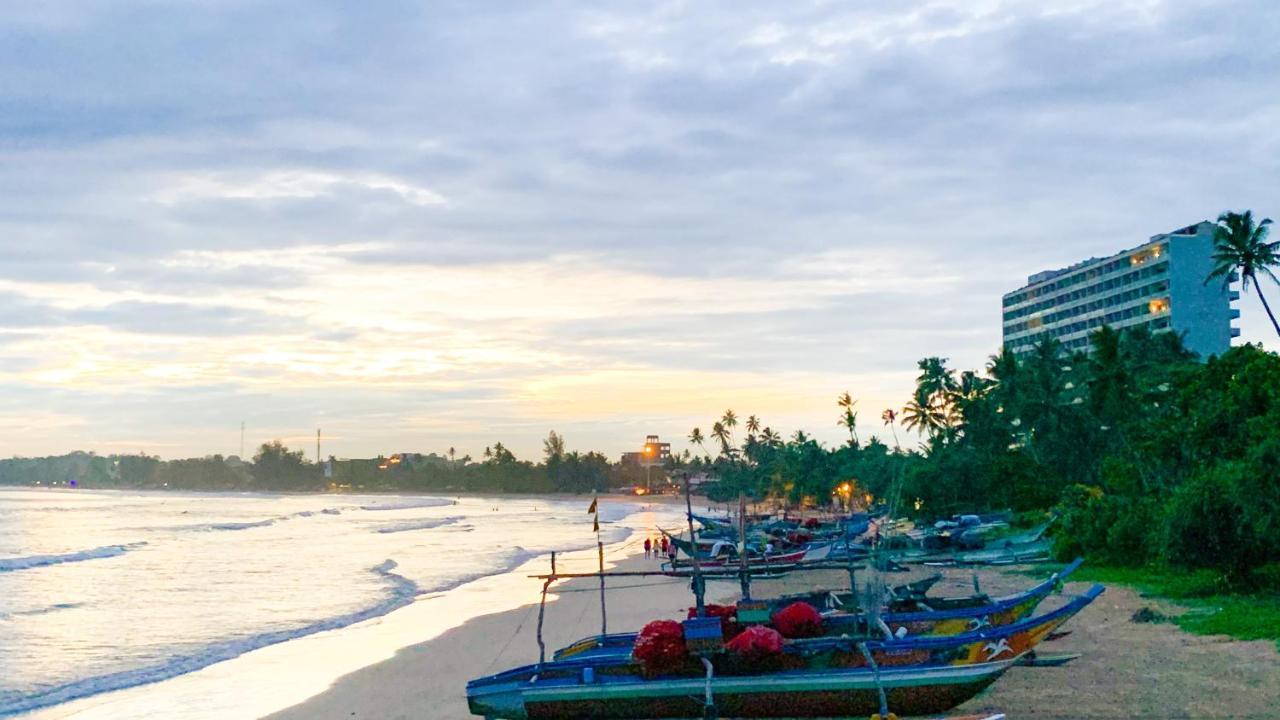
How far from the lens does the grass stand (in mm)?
17062

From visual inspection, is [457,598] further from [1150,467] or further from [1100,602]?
[1150,467]

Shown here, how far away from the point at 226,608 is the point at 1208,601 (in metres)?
24.6

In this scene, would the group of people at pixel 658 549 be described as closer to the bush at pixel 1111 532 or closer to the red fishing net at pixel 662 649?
the bush at pixel 1111 532

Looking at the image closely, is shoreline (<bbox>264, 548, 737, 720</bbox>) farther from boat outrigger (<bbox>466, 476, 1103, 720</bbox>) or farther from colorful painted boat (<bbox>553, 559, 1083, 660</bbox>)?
boat outrigger (<bbox>466, 476, 1103, 720</bbox>)

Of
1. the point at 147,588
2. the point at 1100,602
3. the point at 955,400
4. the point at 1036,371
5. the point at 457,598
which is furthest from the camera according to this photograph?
the point at 955,400

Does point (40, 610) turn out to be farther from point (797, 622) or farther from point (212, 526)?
point (212, 526)

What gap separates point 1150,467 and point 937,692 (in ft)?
96.3

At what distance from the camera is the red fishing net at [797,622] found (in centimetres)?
1454

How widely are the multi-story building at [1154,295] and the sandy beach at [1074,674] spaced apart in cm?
8442

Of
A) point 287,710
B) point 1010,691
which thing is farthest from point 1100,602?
point 287,710

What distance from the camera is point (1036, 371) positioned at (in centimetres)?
6119

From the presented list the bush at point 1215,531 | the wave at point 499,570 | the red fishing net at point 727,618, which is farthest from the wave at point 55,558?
the bush at point 1215,531

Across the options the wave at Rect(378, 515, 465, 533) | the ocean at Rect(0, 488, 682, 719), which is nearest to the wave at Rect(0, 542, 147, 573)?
the ocean at Rect(0, 488, 682, 719)

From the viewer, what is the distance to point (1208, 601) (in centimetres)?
2119
